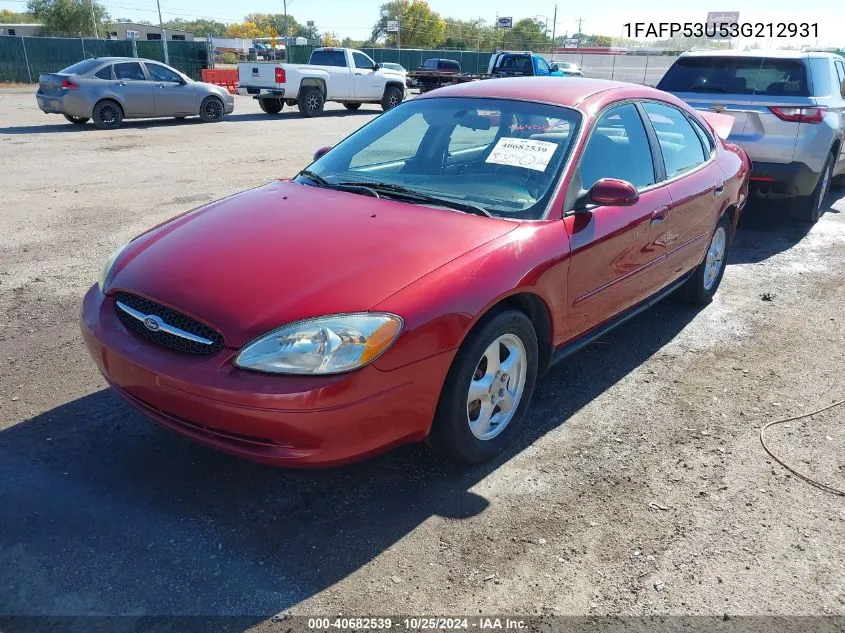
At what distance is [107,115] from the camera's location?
15.4 meters

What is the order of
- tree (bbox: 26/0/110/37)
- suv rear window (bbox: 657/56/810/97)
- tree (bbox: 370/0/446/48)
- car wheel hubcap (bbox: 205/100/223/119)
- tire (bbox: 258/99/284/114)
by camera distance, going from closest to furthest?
suv rear window (bbox: 657/56/810/97) < car wheel hubcap (bbox: 205/100/223/119) < tire (bbox: 258/99/284/114) < tree (bbox: 26/0/110/37) < tree (bbox: 370/0/446/48)

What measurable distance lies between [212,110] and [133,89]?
2.36 metres

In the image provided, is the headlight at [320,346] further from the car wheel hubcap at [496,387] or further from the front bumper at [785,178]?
the front bumper at [785,178]

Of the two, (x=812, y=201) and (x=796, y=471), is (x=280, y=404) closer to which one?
(x=796, y=471)

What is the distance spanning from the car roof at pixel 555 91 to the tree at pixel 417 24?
3368 inches

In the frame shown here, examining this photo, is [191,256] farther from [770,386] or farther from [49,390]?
[770,386]

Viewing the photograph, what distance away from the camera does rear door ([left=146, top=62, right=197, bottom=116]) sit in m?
16.2

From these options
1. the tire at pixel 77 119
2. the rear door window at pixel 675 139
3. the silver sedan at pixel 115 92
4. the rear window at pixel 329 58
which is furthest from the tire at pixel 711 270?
the rear window at pixel 329 58

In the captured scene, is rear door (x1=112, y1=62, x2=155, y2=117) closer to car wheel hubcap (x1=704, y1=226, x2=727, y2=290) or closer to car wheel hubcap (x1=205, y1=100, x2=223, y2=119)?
car wheel hubcap (x1=205, y1=100, x2=223, y2=119)

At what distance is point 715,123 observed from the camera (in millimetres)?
6129

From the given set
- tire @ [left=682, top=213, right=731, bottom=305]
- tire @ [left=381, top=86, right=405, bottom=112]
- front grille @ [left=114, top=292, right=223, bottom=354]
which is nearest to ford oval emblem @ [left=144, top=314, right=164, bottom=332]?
front grille @ [left=114, top=292, right=223, bottom=354]

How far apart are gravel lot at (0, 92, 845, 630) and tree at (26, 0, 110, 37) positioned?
67.0 metres

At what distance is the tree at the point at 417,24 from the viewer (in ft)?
282

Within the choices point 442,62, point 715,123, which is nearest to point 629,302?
point 715,123
